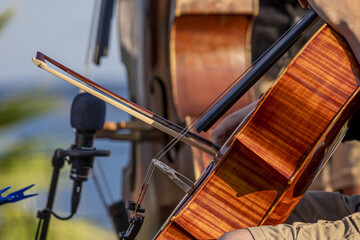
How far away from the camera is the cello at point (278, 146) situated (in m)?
1.26

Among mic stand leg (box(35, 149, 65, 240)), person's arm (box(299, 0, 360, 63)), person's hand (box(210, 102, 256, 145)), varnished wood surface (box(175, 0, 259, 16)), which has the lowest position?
mic stand leg (box(35, 149, 65, 240))

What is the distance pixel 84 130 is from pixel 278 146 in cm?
58

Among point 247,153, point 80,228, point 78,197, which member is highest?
point 247,153

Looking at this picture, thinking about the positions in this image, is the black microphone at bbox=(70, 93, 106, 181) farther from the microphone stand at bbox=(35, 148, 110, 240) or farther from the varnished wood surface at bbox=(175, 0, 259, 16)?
the varnished wood surface at bbox=(175, 0, 259, 16)

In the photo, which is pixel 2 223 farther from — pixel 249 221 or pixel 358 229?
pixel 358 229

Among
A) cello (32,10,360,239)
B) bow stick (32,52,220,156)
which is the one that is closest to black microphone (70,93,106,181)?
bow stick (32,52,220,156)

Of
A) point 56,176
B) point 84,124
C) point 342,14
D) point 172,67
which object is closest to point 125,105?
point 84,124

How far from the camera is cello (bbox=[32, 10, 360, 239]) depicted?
49.4 inches

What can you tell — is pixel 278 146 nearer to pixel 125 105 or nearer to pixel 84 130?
pixel 125 105

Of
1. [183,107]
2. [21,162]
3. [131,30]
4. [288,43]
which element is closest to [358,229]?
[288,43]

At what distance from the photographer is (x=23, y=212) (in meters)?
2.35

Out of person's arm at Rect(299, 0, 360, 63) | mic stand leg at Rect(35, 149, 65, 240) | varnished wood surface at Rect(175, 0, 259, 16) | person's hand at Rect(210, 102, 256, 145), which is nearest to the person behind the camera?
person's arm at Rect(299, 0, 360, 63)

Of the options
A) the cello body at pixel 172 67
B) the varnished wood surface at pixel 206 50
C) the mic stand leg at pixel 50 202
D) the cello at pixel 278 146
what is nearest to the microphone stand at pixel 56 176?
the mic stand leg at pixel 50 202

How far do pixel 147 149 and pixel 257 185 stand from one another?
156 centimetres
